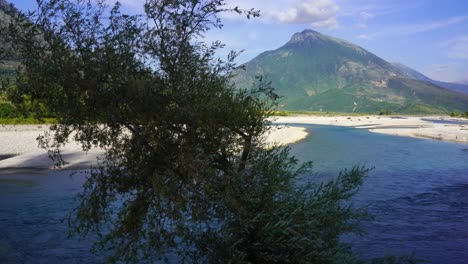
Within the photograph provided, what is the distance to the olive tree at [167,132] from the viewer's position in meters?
10.6

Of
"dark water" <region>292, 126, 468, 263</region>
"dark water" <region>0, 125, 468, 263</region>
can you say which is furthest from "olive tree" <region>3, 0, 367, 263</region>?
"dark water" <region>0, 125, 468, 263</region>

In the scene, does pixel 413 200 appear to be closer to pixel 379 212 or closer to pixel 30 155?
pixel 379 212

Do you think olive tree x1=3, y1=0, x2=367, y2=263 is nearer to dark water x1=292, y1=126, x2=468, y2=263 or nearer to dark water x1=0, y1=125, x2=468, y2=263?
dark water x1=292, y1=126, x2=468, y2=263

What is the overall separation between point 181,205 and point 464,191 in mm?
32085

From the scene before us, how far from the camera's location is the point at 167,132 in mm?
10938

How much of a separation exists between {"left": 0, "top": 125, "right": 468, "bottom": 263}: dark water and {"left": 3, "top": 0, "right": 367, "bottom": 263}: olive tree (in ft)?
27.1

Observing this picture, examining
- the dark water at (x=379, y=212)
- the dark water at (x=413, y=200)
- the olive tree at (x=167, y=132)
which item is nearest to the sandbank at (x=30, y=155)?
the dark water at (x=379, y=212)

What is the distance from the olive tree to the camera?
1056 cm

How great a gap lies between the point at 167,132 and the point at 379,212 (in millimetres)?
20640

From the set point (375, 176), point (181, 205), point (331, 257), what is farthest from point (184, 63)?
point (375, 176)

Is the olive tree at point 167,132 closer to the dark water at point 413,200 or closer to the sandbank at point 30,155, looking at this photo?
the dark water at point 413,200

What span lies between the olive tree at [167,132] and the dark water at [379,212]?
27.1ft

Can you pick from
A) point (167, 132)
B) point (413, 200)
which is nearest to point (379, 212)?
point (413, 200)

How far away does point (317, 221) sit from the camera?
39.4 ft
